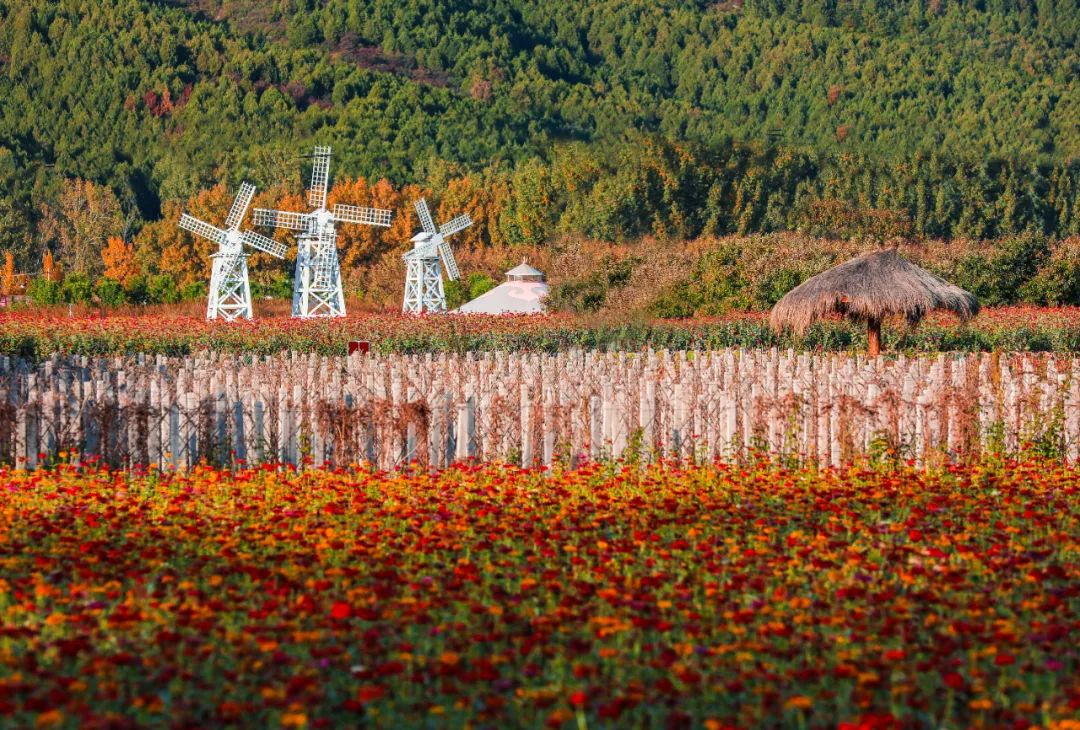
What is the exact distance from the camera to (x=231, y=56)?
11825cm

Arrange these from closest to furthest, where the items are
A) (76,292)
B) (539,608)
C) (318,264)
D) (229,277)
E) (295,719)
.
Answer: (295,719) → (539,608) → (229,277) → (318,264) → (76,292)

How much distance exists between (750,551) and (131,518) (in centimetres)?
403

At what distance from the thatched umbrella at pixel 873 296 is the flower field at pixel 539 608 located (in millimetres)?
13454

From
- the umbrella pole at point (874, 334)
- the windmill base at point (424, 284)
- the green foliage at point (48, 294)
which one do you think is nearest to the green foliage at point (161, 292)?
the green foliage at point (48, 294)

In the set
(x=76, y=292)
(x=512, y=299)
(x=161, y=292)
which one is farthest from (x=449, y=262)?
(x=76, y=292)

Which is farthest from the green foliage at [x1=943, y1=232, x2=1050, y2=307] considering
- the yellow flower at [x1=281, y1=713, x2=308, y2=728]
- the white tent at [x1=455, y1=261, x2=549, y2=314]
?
the yellow flower at [x1=281, y1=713, x2=308, y2=728]

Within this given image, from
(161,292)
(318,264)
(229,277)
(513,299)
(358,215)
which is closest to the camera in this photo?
(513,299)

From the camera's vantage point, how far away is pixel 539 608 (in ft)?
24.7

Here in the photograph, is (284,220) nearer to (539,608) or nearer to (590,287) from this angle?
(590,287)

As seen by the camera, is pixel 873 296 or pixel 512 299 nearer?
pixel 873 296

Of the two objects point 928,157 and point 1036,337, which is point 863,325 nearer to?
point 1036,337

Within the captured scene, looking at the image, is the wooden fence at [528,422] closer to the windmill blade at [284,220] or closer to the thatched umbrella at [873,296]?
the thatched umbrella at [873,296]

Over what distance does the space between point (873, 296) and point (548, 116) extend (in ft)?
307

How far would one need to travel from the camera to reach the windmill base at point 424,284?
59.3 metres
